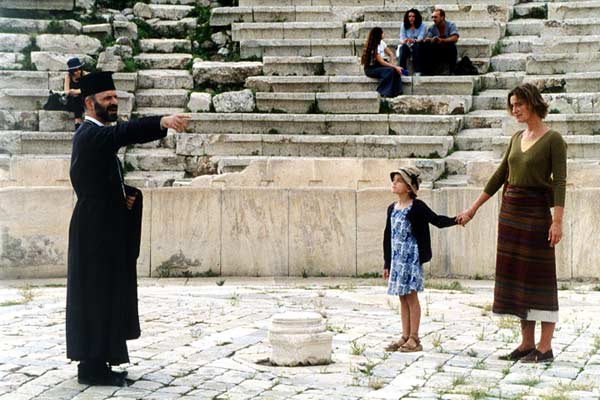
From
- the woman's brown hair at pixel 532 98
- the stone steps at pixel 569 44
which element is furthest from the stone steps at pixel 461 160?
the woman's brown hair at pixel 532 98

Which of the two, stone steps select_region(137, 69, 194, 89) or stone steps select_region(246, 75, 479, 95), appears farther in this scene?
stone steps select_region(137, 69, 194, 89)

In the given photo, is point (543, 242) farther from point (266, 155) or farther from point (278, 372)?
point (266, 155)

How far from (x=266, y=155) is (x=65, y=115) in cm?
296

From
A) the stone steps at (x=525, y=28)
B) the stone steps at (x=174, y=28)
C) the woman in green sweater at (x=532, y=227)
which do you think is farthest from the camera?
the stone steps at (x=174, y=28)

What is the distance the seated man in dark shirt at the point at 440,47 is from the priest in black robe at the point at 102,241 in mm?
10393

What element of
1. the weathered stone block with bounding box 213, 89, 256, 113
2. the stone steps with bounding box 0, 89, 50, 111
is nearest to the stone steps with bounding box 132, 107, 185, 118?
the weathered stone block with bounding box 213, 89, 256, 113

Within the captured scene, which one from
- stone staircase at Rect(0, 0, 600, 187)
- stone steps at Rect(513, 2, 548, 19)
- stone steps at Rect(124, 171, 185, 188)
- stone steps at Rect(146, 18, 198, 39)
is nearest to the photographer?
stone staircase at Rect(0, 0, 600, 187)

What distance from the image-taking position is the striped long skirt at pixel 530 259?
899cm

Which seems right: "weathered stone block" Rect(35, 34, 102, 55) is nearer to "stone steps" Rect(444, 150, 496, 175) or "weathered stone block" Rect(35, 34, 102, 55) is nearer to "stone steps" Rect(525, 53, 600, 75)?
"stone steps" Rect(444, 150, 496, 175)

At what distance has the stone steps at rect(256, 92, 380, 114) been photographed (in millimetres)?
18109

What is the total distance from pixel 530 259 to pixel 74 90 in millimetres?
10230

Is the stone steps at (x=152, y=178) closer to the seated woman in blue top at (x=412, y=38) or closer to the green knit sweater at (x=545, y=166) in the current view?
the seated woman in blue top at (x=412, y=38)

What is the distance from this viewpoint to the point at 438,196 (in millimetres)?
14102

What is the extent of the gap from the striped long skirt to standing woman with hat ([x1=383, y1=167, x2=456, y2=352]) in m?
0.63
